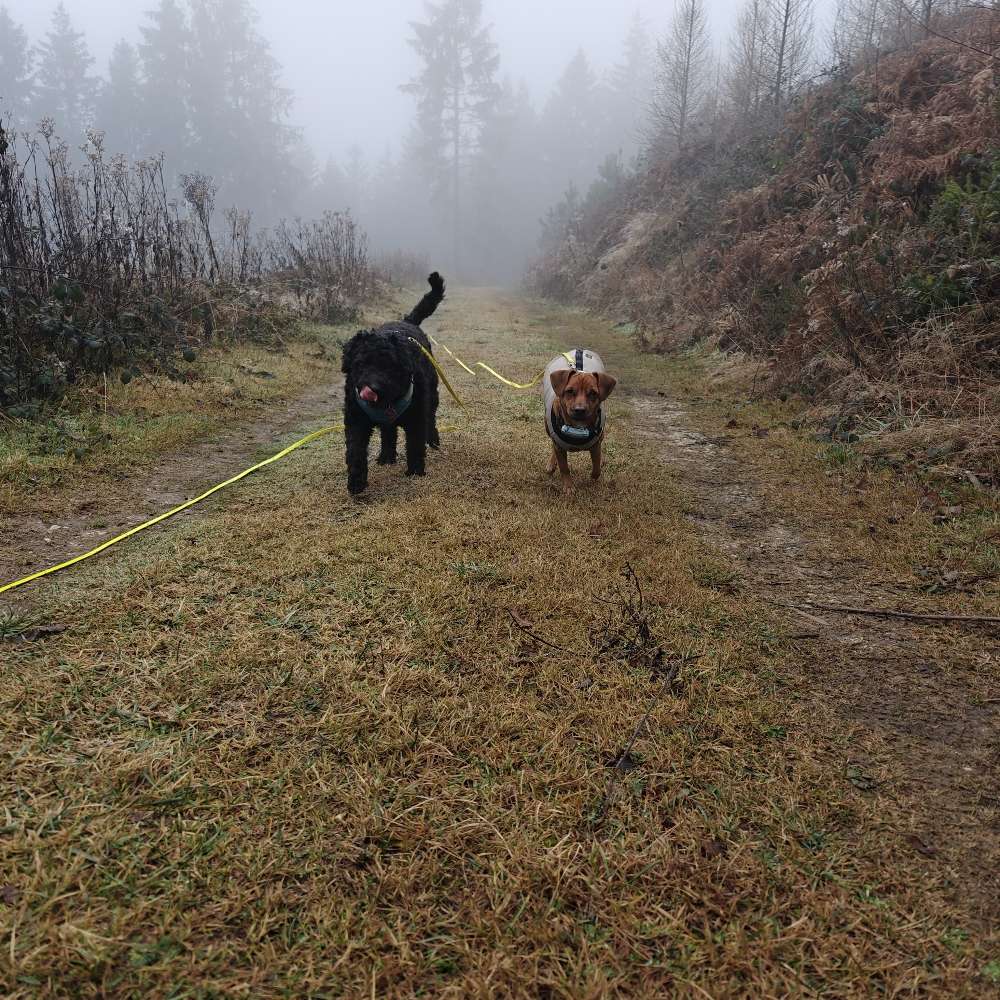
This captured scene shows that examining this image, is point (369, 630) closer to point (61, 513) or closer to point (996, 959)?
point (996, 959)

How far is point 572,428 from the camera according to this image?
4.20 metres

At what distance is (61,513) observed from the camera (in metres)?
3.82

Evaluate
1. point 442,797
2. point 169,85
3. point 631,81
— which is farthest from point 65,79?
point 442,797

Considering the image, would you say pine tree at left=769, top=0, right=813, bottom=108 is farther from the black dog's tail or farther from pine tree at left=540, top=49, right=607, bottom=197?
pine tree at left=540, top=49, right=607, bottom=197

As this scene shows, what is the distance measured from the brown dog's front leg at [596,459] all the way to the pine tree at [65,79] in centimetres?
6623

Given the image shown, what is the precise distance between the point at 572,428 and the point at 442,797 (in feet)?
9.37

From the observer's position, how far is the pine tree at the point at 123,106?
4859 cm

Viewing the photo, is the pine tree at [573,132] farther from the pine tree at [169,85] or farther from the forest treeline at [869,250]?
the forest treeline at [869,250]

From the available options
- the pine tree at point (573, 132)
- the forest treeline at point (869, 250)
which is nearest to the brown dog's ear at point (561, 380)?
the forest treeline at point (869, 250)

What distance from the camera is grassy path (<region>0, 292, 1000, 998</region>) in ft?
4.47

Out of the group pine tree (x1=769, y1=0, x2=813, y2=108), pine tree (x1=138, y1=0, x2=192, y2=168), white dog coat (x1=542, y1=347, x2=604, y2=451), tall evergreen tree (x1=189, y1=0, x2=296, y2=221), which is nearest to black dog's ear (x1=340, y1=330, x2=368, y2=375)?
white dog coat (x1=542, y1=347, x2=604, y2=451)

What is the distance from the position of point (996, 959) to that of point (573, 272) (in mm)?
24453

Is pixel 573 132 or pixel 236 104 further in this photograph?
pixel 573 132

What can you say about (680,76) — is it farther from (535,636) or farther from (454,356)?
(535,636)
